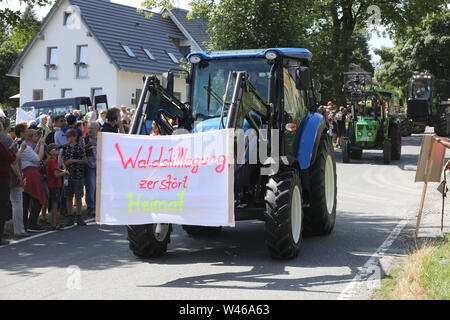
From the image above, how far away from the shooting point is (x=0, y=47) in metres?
55.0

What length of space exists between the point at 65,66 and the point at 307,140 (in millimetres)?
34166

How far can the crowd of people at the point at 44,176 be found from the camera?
10070 millimetres

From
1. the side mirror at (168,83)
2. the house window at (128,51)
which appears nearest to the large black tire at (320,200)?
the side mirror at (168,83)

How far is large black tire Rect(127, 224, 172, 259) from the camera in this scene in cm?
763

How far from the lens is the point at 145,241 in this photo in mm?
7711

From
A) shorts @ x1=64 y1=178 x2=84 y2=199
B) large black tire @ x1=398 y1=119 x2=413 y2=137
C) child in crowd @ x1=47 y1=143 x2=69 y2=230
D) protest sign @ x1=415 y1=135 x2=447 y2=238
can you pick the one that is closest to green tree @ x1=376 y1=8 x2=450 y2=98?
large black tire @ x1=398 y1=119 x2=413 y2=137

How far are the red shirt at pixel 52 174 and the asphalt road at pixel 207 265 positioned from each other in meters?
0.91

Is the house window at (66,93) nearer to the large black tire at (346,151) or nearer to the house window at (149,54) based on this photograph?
the house window at (149,54)

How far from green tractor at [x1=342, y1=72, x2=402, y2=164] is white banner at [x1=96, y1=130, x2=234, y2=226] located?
50.4 ft

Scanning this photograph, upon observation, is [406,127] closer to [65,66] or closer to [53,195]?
[65,66]

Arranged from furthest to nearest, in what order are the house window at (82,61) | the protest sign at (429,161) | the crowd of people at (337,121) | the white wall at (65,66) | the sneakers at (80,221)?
the house window at (82,61) → the white wall at (65,66) → the crowd of people at (337,121) → the sneakers at (80,221) → the protest sign at (429,161)

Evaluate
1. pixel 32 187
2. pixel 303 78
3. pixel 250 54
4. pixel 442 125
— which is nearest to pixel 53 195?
pixel 32 187
